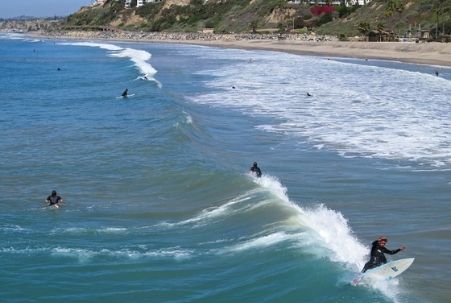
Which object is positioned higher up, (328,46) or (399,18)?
(399,18)

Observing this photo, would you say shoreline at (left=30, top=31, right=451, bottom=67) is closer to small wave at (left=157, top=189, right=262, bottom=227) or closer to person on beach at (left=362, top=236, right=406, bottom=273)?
small wave at (left=157, top=189, right=262, bottom=227)

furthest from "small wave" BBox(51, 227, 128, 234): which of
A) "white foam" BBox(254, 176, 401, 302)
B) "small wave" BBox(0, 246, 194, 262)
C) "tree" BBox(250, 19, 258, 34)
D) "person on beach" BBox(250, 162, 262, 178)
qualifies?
"tree" BBox(250, 19, 258, 34)

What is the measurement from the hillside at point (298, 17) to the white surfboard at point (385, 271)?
7862 centimetres

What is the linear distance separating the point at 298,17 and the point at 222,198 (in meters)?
127

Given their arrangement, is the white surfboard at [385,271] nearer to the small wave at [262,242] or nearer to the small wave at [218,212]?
the small wave at [262,242]

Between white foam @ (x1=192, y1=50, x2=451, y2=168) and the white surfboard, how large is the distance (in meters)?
10.4

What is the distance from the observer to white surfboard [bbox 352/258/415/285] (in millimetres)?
11664

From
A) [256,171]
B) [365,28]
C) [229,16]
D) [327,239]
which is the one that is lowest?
[327,239]

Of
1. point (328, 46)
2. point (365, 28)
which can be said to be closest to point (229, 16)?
point (365, 28)

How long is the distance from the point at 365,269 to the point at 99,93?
36.2 metres

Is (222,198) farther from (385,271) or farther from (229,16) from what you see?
(229,16)

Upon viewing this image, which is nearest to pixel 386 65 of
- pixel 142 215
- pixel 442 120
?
pixel 442 120

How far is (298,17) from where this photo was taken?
463 ft

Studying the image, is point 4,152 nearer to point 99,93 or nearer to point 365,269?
point 365,269
